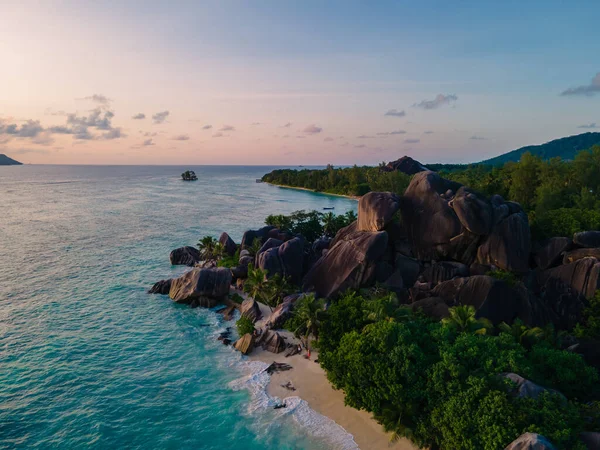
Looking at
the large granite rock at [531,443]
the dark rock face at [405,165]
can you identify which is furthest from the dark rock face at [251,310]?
the dark rock face at [405,165]

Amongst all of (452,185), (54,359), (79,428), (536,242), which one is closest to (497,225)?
(536,242)

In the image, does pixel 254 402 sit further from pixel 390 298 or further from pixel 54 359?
pixel 54 359

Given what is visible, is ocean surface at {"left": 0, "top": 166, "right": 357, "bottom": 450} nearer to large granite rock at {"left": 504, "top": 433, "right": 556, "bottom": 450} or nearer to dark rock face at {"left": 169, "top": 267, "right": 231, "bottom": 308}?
dark rock face at {"left": 169, "top": 267, "right": 231, "bottom": 308}

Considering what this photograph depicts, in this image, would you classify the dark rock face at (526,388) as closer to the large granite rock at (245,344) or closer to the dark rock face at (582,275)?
the large granite rock at (245,344)

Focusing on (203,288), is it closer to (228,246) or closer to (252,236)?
(228,246)

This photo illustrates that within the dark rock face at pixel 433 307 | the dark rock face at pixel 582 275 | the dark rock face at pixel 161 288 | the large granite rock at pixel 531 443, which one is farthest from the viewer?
the dark rock face at pixel 161 288

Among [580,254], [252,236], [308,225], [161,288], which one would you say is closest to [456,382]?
[580,254]
